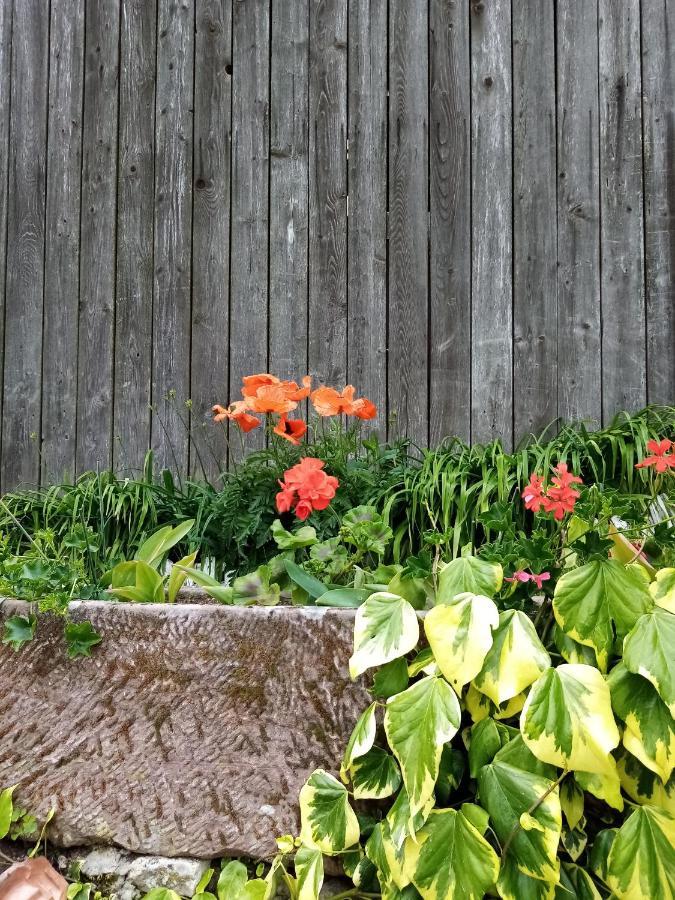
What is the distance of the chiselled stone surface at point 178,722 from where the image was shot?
1.13 meters

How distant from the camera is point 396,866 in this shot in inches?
37.1

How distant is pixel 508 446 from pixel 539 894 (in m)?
1.57

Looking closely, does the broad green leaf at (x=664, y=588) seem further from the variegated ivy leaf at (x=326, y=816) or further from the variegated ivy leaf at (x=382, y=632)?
the variegated ivy leaf at (x=326, y=816)

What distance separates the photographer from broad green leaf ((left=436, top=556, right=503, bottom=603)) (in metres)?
1.00

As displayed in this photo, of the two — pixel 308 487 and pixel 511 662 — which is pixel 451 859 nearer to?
pixel 511 662

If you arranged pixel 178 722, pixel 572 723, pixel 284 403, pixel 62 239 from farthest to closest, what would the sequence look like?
pixel 62 239, pixel 284 403, pixel 178 722, pixel 572 723

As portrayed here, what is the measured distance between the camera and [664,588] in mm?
967

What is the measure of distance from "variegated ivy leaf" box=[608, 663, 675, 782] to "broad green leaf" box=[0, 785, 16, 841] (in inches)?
40.2

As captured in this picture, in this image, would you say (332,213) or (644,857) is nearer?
(644,857)

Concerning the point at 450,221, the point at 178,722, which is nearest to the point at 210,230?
the point at 450,221

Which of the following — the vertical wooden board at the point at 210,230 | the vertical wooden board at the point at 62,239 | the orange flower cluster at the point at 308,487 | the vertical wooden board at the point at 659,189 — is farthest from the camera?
the vertical wooden board at the point at 62,239

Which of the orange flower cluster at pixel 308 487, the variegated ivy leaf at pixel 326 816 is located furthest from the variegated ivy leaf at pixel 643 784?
the orange flower cluster at pixel 308 487

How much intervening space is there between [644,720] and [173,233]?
7.40 ft

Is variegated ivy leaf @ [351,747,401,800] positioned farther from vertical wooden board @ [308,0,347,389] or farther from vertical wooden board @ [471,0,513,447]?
vertical wooden board @ [308,0,347,389]
